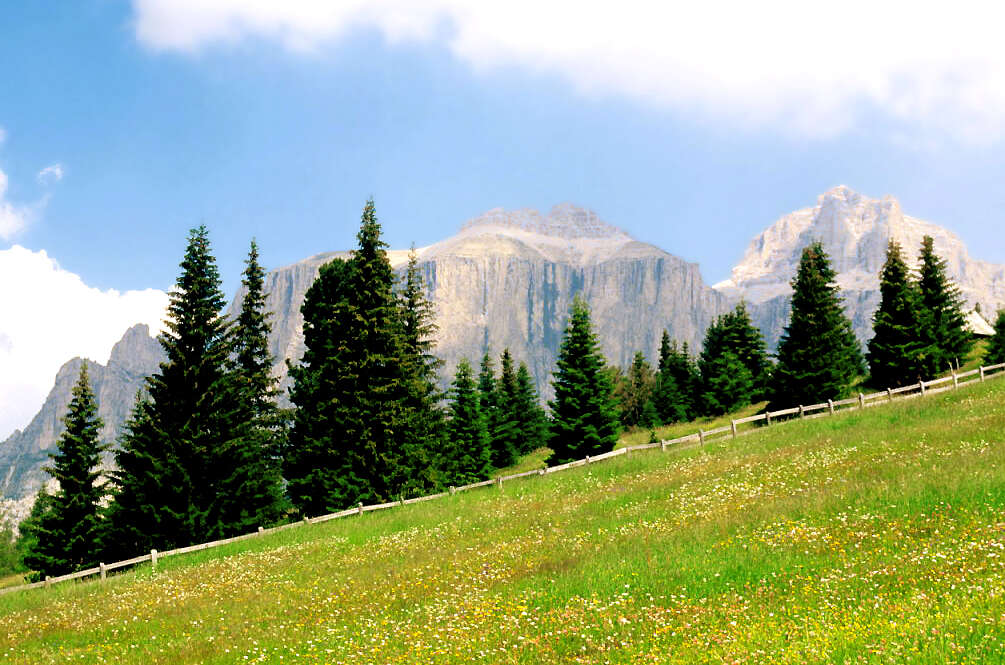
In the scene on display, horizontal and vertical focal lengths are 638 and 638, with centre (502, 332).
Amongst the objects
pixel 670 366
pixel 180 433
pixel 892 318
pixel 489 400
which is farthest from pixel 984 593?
pixel 670 366

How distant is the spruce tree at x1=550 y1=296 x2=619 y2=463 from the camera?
1747 inches

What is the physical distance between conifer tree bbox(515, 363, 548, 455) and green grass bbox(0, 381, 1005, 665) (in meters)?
53.2

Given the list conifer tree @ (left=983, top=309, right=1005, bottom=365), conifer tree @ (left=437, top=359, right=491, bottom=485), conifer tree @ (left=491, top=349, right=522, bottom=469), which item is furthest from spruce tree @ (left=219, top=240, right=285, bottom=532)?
conifer tree @ (left=983, top=309, right=1005, bottom=365)

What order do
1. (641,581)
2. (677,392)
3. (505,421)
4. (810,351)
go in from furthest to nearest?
(677,392) → (505,421) → (810,351) → (641,581)

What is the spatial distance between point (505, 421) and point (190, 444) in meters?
42.4

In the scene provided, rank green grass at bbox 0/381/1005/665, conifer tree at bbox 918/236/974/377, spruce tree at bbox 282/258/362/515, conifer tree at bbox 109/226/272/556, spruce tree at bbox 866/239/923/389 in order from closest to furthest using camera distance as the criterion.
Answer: green grass at bbox 0/381/1005/665 → conifer tree at bbox 109/226/272/556 → spruce tree at bbox 282/258/362/515 → spruce tree at bbox 866/239/923/389 → conifer tree at bbox 918/236/974/377

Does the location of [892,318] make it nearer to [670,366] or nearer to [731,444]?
[731,444]

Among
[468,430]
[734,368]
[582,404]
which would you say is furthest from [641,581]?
[734,368]

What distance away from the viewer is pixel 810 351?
46188 mm

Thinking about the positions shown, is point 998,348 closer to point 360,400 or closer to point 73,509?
point 360,400

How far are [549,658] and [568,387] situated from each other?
3579 cm

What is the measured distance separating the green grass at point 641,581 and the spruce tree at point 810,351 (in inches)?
810

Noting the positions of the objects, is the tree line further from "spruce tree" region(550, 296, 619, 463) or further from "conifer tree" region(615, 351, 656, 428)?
"conifer tree" region(615, 351, 656, 428)

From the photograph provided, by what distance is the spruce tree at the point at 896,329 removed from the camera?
1919 inches
